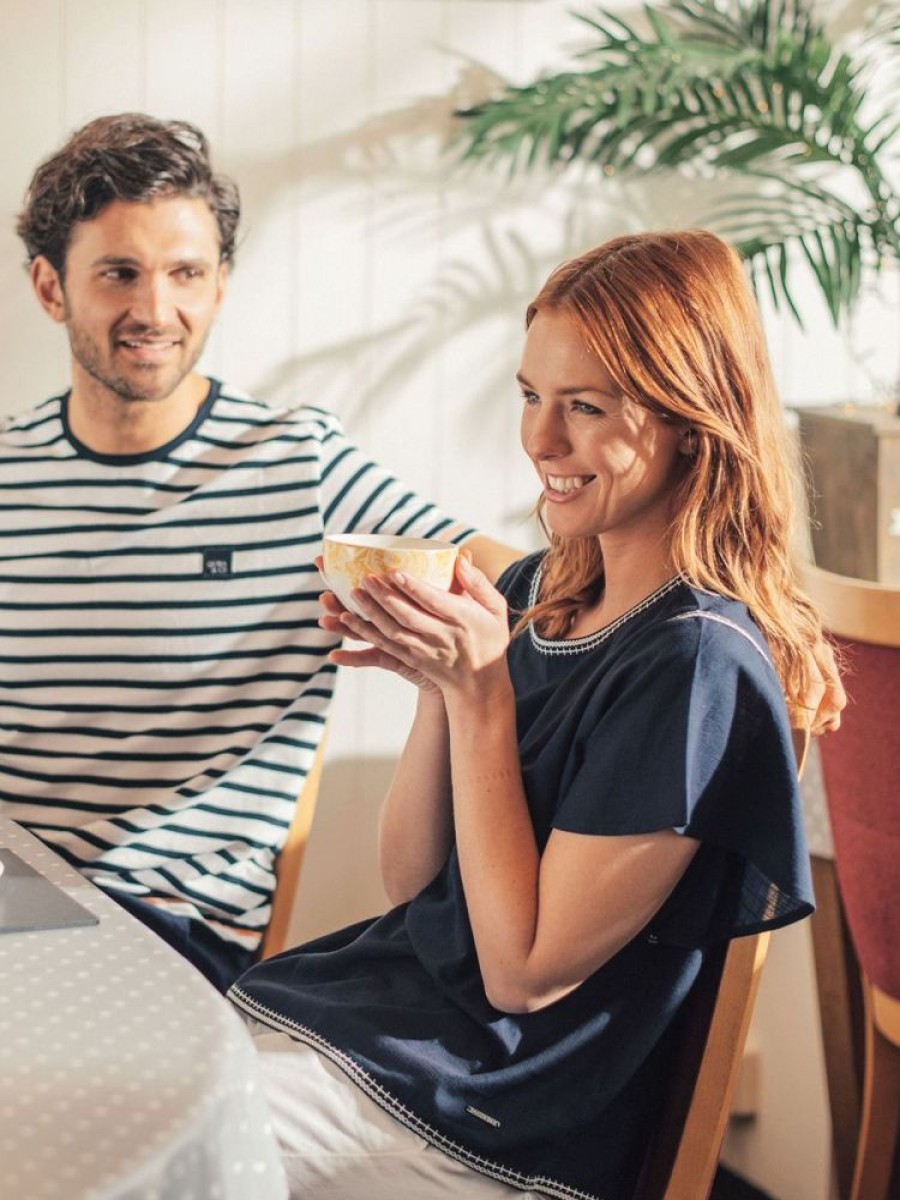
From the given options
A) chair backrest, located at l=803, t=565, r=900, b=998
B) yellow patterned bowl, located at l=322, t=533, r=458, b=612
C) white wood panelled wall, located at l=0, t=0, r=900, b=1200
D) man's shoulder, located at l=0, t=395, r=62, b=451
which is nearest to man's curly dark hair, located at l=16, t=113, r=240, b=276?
man's shoulder, located at l=0, t=395, r=62, b=451

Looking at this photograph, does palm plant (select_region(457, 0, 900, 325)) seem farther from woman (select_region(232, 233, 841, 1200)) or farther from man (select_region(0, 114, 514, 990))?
woman (select_region(232, 233, 841, 1200))

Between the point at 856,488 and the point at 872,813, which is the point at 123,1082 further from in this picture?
the point at 856,488

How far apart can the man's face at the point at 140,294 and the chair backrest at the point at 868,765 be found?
0.74 metres

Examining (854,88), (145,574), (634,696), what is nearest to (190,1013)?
(634,696)

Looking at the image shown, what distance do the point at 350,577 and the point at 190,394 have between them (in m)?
0.71

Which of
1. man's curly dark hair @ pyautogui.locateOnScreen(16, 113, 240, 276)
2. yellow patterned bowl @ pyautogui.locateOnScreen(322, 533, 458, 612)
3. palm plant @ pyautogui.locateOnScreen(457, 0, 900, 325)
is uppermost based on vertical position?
palm plant @ pyautogui.locateOnScreen(457, 0, 900, 325)

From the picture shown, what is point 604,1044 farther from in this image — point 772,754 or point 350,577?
point 350,577

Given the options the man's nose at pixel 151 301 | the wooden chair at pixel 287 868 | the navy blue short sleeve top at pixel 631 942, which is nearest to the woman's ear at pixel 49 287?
the man's nose at pixel 151 301

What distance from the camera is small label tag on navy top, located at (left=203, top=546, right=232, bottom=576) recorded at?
5.74ft

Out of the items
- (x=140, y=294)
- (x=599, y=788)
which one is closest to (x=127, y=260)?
(x=140, y=294)

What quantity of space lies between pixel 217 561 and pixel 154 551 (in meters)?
0.07

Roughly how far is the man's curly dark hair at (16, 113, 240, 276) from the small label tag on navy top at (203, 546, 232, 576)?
14.5 inches

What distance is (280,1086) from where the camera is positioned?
1187 mm

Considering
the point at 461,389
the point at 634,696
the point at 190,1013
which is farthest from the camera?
the point at 461,389
